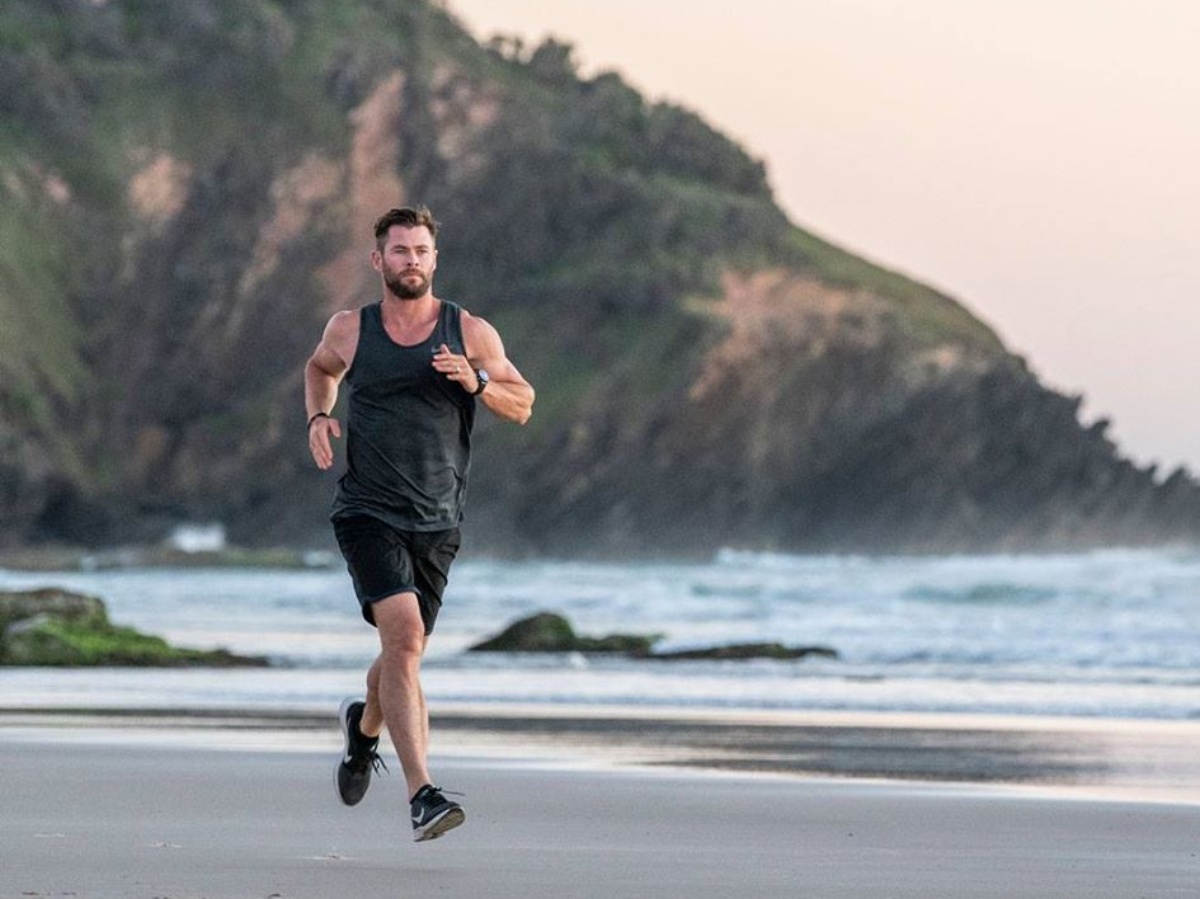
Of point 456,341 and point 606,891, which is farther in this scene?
point 456,341

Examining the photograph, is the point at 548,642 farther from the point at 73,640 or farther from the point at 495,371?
the point at 495,371

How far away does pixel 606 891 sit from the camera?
6.81m

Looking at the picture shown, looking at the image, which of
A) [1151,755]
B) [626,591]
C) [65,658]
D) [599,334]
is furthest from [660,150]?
[1151,755]

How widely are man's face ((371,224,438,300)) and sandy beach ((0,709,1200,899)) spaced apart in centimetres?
164

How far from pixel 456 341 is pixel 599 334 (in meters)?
111

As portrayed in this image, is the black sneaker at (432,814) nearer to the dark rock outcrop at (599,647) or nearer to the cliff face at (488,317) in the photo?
the dark rock outcrop at (599,647)

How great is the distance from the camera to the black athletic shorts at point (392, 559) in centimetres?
774

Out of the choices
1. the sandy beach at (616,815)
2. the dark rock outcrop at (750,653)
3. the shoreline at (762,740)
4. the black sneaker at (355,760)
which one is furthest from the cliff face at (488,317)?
the black sneaker at (355,760)

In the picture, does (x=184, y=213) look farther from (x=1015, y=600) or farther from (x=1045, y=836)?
(x=1045, y=836)

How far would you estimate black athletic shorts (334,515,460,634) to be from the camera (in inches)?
305

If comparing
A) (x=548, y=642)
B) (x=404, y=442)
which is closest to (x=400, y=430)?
(x=404, y=442)

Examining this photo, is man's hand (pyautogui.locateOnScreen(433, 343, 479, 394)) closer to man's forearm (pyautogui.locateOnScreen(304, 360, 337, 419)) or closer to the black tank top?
the black tank top

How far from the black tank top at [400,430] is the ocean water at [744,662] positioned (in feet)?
25.4

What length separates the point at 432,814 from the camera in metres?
7.47
